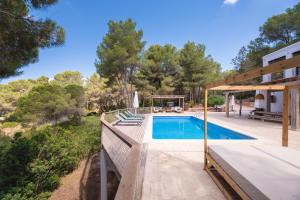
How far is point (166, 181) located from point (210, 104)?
73.0 ft

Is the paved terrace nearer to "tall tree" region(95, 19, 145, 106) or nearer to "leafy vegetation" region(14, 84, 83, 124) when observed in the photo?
"leafy vegetation" region(14, 84, 83, 124)

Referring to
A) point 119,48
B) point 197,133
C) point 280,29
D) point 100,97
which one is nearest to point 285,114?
point 197,133

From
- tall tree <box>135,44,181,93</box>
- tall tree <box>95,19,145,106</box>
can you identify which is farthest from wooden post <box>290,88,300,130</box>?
tall tree <box>135,44,181,93</box>

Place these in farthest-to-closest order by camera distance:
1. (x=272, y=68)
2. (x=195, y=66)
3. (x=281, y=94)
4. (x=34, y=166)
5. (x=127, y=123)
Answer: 1. (x=195, y=66)
2. (x=281, y=94)
3. (x=127, y=123)
4. (x=34, y=166)
5. (x=272, y=68)

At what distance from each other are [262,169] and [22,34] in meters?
6.55

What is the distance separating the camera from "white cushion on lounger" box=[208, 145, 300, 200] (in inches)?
75.7

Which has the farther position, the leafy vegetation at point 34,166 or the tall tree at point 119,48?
the tall tree at point 119,48

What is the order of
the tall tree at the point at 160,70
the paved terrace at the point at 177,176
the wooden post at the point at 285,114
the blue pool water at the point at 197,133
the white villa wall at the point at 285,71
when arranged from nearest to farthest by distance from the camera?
the paved terrace at the point at 177,176, the wooden post at the point at 285,114, the blue pool water at the point at 197,133, the white villa wall at the point at 285,71, the tall tree at the point at 160,70

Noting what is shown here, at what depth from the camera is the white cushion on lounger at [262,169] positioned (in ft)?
6.31

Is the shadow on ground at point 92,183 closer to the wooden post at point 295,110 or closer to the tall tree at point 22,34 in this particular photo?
the tall tree at point 22,34

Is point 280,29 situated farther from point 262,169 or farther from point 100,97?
point 262,169

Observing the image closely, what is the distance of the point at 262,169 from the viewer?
2465mm

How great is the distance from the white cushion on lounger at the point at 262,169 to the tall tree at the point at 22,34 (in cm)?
553

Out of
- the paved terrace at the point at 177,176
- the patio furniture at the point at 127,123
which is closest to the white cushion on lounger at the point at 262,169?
the paved terrace at the point at 177,176
